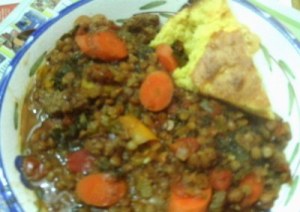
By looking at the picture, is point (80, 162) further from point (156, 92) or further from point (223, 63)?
point (223, 63)

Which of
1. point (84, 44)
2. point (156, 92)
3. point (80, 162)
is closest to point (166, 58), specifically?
point (156, 92)

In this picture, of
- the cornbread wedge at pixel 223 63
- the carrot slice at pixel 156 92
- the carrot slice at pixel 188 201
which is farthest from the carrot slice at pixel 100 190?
the cornbread wedge at pixel 223 63

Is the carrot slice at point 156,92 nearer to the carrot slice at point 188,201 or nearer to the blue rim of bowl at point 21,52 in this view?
the carrot slice at point 188,201

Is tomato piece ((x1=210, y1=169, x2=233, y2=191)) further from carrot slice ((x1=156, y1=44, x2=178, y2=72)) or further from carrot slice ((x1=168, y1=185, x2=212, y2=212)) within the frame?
carrot slice ((x1=156, y1=44, x2=178, y2=72))

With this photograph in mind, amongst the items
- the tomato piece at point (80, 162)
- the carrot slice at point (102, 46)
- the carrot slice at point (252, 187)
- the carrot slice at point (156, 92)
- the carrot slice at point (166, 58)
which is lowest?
the carrot slice at point (252, 187)

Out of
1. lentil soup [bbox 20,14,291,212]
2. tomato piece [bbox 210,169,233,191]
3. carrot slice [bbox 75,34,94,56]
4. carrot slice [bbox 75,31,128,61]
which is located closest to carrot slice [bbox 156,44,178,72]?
lentil soup [bbox 20,14,291,212]

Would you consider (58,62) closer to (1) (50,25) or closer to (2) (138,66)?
(1) (50,25)

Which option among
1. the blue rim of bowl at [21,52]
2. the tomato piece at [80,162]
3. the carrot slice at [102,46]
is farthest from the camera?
the carrot slice at [102,46]
